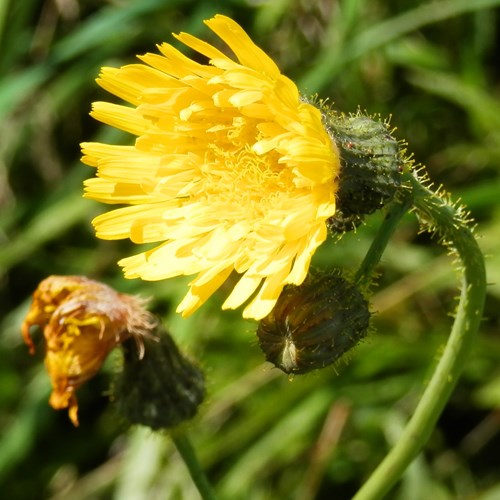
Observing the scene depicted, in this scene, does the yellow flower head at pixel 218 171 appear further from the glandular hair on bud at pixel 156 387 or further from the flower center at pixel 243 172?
the glandular hair on bud at pixel 156 387

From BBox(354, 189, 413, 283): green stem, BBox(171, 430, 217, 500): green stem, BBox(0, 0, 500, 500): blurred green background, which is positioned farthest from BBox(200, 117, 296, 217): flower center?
BBox(0, 0, 500, 500): blurred green background

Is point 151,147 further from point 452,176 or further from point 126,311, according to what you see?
point 452,176

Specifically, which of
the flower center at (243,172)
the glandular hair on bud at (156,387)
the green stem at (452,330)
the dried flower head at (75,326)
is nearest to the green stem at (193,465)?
the glandular hair on bud at (156,387)

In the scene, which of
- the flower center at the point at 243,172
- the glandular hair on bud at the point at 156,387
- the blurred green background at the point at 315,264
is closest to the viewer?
the flower center at the point at 243,172

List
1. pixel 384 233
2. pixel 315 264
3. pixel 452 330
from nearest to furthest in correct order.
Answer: pixel 384 233, pixel 452 330, pixel 315 264

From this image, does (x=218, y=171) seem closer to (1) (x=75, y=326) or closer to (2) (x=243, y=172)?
(2) (x=243, y=172)

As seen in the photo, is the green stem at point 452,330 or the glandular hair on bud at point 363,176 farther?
the green stem at point 452,330

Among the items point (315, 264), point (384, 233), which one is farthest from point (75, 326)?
point (315, 264)

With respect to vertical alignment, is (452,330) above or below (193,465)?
above
